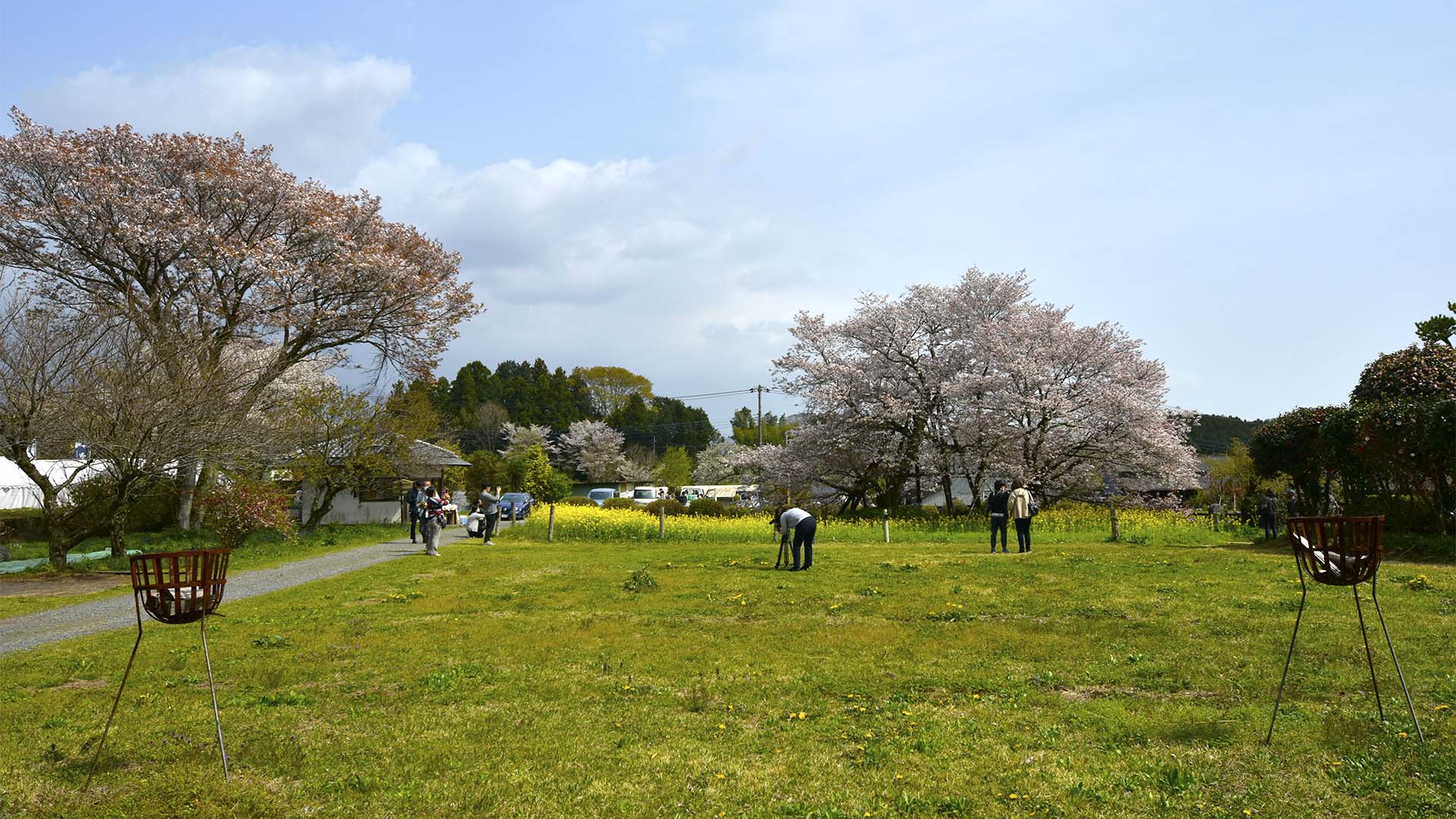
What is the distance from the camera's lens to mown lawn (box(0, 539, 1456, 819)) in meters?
4.64

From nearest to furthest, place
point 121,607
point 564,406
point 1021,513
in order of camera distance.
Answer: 1. point 121,607
2. point 1021,513
3. point 564,406

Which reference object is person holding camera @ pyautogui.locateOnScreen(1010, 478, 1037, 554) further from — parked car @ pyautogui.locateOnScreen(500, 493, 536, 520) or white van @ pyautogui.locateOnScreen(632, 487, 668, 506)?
white van @ pyautogui.locateOnScreen(632, 487, 668, 506)

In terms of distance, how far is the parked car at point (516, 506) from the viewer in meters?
35.4

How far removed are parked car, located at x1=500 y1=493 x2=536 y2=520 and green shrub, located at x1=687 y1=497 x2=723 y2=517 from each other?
6357 mm

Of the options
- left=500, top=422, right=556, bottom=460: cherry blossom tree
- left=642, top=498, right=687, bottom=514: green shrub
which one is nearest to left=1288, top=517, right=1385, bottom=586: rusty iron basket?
left=642, top=498, right=687, bottom=514: green shrub

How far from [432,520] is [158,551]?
535cm

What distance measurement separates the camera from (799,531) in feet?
48.5

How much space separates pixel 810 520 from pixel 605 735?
933cm

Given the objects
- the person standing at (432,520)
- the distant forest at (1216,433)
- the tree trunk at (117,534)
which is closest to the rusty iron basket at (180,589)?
the person standing at (432,520)

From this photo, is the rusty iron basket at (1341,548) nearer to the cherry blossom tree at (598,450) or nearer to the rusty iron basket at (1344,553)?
the rusty iron basket at (1344,553)

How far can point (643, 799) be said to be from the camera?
15.2 feet

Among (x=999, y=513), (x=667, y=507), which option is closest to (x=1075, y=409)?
(x=999, y=513)

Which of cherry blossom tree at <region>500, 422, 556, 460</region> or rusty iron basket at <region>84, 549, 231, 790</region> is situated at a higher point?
cherry blossom tree at <region>500, 422, 556, 460</region>

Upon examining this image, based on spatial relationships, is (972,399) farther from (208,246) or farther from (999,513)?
(208,246)
